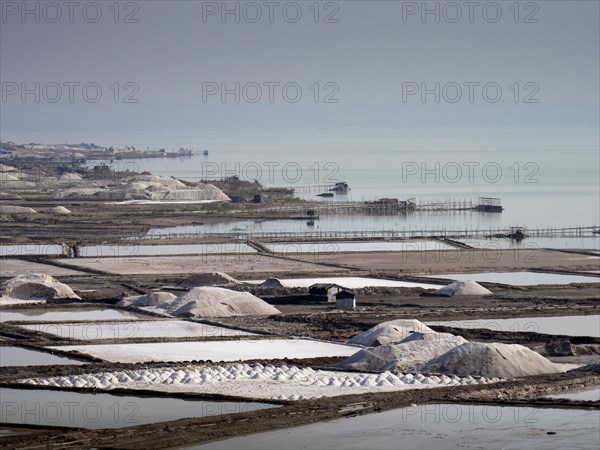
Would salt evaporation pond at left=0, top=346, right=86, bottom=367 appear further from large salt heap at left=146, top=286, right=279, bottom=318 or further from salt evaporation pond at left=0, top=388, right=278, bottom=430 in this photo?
large salt heap at left=146, top=286, right=279, bottom=318

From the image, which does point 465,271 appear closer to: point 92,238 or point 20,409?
point 92,238

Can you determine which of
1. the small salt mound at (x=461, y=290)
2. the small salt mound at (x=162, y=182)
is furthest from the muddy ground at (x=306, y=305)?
the small salt mound at (x=162, y=182)

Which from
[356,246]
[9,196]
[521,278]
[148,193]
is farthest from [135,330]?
[9,196]

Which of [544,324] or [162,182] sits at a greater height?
[162,182]

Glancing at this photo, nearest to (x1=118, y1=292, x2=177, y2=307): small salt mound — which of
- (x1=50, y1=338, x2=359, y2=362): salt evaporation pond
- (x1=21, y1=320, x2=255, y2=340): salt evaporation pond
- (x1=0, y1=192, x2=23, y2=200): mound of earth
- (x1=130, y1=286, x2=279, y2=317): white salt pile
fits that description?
(x1=130, y1=286, x2=279, y2=317): white salt pile

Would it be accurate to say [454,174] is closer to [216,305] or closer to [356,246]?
[356,246]

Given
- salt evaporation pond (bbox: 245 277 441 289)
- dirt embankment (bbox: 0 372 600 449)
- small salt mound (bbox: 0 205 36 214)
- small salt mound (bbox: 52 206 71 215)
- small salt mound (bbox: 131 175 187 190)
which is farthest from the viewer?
small salt mound (bbox: 131 175 187 190)

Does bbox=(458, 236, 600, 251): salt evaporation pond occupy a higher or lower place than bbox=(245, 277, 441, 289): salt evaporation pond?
higher
